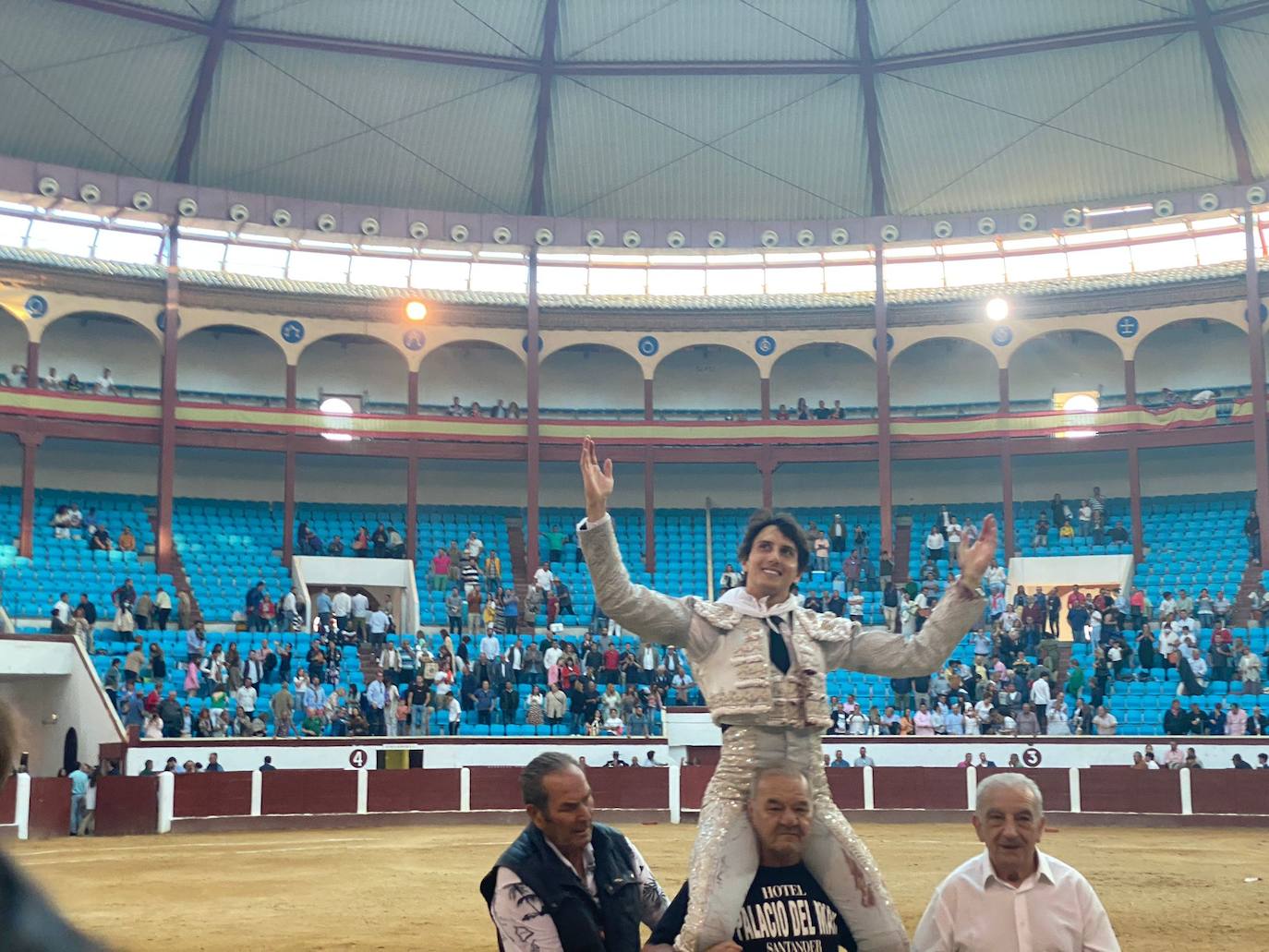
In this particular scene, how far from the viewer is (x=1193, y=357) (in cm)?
3022

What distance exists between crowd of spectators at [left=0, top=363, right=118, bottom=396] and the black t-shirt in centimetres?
2409

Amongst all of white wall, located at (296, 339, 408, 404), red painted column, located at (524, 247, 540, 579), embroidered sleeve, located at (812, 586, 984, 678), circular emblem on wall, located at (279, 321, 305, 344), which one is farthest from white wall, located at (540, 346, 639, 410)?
embroidered sleeve, located at (812, 586, 984, 678)

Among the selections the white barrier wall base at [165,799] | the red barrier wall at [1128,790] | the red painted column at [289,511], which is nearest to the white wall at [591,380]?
the red painted column at [289,511]

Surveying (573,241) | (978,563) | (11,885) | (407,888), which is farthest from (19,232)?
(11,885)

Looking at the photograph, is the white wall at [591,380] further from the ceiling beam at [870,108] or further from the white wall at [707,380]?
the ceiling beam at [870,108]

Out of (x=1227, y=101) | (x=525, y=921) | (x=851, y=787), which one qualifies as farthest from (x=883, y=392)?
(x=525, y=921)

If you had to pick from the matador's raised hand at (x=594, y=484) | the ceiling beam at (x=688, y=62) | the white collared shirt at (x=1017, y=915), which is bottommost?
the white collared shirt at (x=1017, y=915)

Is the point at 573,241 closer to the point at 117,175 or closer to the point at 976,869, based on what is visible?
the point at 117,175

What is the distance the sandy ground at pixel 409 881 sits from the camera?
898 cm

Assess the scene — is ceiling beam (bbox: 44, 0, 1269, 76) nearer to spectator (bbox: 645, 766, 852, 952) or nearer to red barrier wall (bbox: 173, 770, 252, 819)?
red barrier wall (bbox: 173, 770, 252, 819)

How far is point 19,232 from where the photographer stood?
26.2 m

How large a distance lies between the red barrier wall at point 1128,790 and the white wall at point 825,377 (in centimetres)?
1327

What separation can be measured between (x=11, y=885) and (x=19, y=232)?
27154 mm

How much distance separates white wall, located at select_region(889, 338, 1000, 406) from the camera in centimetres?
3141
